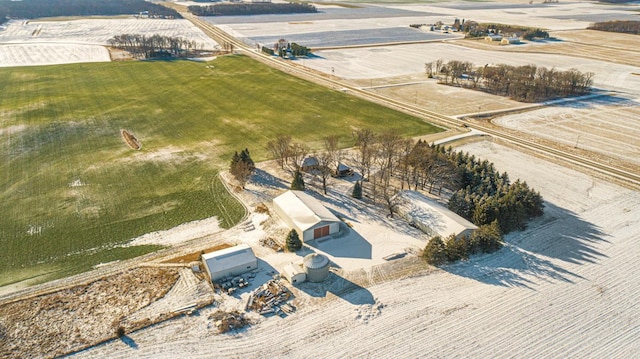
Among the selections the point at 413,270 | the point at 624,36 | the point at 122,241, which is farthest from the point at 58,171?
the point at 624,36

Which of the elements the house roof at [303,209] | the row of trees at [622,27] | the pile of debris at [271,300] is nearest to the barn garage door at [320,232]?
the house roof at [303,209]

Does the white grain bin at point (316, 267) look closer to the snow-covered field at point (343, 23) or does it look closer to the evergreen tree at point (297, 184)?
the evergreen tree at point (297, 184)

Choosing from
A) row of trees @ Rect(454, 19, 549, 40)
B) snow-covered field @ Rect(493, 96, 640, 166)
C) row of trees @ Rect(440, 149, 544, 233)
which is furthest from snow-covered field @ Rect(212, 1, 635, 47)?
row of trees @ Rect(440, 149, 544, 233)

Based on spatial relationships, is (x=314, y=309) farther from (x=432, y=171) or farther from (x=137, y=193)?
(x=137, y=193)

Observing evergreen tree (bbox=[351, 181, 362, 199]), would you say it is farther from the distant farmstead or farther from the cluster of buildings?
the distant farmstead

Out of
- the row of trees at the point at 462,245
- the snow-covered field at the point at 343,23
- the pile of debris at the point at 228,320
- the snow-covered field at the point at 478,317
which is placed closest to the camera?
the snow-covered field at the point at 478,317

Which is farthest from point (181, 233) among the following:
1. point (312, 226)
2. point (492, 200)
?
point (492, 200)

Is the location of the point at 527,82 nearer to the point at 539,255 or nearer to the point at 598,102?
the point at 598,102
